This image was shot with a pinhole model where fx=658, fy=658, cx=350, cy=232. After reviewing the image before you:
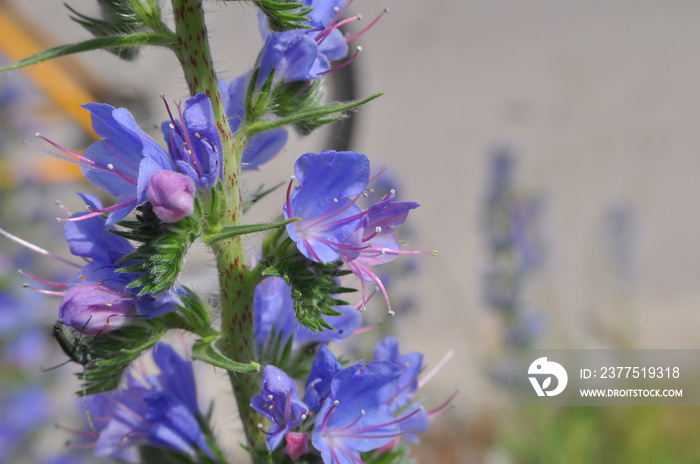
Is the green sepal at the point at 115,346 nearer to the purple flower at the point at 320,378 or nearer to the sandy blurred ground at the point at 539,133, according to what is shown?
the purple flower at the point at 320,378

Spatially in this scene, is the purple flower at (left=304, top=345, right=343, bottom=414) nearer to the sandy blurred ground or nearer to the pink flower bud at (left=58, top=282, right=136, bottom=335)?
the pink flower bud at (left=58, top=282, right=136, bottom=335)

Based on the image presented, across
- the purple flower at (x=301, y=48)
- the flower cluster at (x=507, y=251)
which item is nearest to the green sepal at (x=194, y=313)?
the purple flower at (x=301, y=48)

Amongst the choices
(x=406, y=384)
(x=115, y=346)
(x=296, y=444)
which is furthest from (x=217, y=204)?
(x=406, y=384)

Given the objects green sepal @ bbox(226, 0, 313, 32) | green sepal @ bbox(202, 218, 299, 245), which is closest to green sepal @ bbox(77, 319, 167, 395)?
green sepal @ bbox(202, 218, 299, 245)

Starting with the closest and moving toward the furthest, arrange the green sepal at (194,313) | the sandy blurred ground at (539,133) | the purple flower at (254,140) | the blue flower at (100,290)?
1. the blue flower at (100,290)
2. the green sepal at (194,313)
3. the purple flower at (254,140)
4. the sandy blurred ground at (539,133)

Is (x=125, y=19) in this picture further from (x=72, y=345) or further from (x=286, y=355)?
(x=286, y=355)

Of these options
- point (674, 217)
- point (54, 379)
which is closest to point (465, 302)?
point (674, 217)
